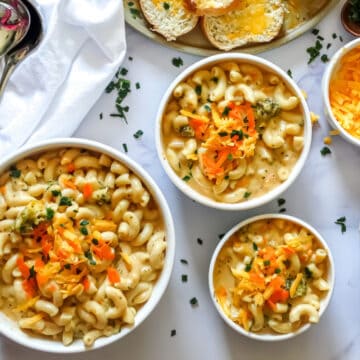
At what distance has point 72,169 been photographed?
2.87 metres

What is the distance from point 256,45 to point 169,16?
39 centimetres

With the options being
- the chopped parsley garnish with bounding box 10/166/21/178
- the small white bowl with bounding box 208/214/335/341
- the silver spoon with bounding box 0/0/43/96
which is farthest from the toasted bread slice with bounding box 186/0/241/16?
the chopped parsley garnish with bounding box 10/166/21/178

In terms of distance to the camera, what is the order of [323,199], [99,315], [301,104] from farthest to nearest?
[323,199] < [301,104] < [99,315]

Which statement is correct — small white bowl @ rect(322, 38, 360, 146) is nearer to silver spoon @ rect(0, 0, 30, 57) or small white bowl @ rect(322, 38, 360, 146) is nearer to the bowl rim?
the bowl rim

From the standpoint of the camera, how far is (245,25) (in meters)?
3.08

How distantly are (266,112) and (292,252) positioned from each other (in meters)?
0.57

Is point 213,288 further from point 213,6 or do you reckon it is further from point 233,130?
point 213,6

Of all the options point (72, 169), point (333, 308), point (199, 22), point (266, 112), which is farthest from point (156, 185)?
point (333, 308)

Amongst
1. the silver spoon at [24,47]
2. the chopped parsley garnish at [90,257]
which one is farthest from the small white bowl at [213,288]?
the silver spoon at [24,47]

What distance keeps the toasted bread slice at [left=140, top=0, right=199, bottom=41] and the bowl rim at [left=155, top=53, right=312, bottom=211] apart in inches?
7.5

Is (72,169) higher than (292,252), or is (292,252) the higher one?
(72,169)

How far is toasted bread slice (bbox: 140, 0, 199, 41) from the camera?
10.0 feet

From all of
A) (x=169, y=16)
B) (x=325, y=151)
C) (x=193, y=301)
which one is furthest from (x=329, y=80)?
(x=193, y=301)

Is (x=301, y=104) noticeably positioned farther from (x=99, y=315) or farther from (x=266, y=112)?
(x=99, y=315)
